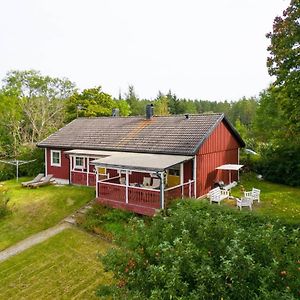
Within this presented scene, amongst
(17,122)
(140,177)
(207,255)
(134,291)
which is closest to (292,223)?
(207,255)

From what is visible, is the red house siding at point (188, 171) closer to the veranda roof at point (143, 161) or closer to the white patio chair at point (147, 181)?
the veranda roof at point (143, 161)

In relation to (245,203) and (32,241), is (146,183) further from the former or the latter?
(32,241)

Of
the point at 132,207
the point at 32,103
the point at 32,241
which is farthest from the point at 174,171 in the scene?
the point at 32,103

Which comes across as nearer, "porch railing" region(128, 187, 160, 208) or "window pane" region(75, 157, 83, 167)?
"porch railing" region(128, 187, 160, 208)

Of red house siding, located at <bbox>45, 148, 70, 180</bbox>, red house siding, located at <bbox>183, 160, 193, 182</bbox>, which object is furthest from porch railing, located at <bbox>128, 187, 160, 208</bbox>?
red house siding, located at <bbox>45, 148, 70, 180</bbox>

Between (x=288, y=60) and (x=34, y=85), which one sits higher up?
(x=34, y=85)

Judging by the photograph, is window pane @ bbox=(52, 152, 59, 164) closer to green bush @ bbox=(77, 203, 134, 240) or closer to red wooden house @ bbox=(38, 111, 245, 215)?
red wooden house @ bbox=(38, 111, 245, 215)
